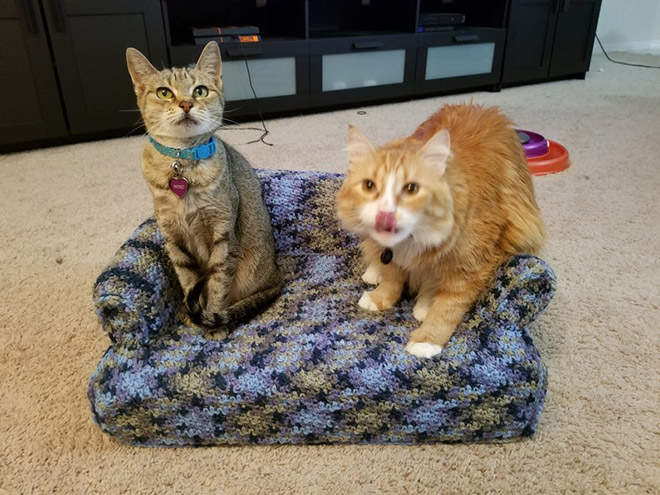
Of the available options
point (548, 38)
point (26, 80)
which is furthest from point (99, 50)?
point (548, 38)

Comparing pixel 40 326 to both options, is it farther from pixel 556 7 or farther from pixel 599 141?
pixel 556 7

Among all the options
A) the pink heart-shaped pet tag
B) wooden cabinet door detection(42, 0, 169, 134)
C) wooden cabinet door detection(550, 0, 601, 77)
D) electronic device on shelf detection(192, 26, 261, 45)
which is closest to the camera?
the pink heart-shaped pet tag

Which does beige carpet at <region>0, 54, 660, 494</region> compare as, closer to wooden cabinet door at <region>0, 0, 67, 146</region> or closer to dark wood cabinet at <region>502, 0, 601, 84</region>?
wooden cabinet door at <region>0, 0, 67, 146</region>

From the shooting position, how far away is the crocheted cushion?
3.13ft

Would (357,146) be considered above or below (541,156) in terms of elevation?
above

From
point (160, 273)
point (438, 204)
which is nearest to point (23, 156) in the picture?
point (160, 273)

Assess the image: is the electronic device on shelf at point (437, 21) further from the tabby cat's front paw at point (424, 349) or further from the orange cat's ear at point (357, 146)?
the tabby cat's front paw at point (424, 349)

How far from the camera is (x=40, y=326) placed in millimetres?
1336

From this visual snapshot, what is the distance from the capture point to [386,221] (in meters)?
0.88

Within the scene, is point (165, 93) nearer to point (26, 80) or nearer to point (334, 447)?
point (334, 447)

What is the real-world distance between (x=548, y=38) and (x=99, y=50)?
3.10 m

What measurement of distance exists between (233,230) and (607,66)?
4628 millimetres

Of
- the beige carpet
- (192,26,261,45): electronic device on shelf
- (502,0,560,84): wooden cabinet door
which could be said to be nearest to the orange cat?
the beige carpet

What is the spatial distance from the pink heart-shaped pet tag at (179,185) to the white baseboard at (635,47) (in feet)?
17.1
